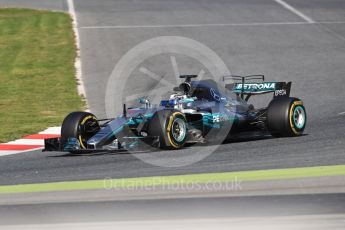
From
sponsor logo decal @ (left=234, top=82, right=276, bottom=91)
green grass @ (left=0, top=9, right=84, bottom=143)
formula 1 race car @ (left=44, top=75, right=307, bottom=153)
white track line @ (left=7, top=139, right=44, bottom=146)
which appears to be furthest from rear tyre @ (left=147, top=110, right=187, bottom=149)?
green grass @ (left=0, top=9, right=84, bottom=143)

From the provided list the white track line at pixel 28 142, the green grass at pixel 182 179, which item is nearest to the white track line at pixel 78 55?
the white track line at pixel 28 142

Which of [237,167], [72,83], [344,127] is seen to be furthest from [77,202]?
[72,83]

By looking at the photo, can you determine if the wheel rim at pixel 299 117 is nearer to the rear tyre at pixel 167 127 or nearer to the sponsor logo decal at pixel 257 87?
the sponsor logo decal at pixel 257 87

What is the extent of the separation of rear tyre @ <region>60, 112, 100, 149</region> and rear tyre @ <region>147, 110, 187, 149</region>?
48.4 inches

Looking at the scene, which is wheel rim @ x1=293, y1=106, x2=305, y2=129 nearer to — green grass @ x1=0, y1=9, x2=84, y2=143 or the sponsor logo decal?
the sponsor logo decal

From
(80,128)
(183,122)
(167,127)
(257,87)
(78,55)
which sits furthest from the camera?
(78,55)

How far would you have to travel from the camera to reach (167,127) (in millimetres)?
12336

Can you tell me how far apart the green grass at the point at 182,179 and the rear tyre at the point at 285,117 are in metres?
3.25

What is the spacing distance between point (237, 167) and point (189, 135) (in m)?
2.54

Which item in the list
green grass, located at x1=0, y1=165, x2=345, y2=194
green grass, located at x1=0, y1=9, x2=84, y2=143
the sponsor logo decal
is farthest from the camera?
green grass, located at x1=0, y1=9, x2=84, y2=143

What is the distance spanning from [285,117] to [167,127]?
2166 mm

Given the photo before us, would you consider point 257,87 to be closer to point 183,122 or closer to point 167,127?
point 183,122

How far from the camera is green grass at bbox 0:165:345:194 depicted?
9641 mm

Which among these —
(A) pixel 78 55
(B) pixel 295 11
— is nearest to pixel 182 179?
(A) pixel 78 55
